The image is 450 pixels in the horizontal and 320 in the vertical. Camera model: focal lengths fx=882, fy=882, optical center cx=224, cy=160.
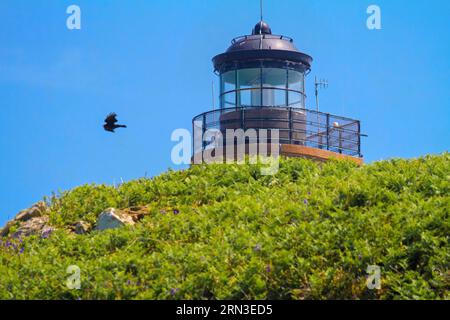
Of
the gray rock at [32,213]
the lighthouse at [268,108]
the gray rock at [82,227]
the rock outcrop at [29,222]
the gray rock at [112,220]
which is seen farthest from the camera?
the lighthouse at [268,108]

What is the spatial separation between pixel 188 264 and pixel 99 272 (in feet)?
4.04

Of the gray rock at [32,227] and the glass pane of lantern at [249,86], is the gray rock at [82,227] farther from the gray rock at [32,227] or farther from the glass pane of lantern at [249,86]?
the glass pane of lantern at [249,86]

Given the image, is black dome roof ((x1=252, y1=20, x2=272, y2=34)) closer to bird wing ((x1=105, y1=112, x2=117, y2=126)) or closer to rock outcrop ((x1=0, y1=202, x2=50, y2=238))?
bird wing ((x1=105, y1=112, x2=117, y2=126))

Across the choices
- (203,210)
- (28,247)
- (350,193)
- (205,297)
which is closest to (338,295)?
(205,297)

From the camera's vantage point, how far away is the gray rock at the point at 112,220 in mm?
15305

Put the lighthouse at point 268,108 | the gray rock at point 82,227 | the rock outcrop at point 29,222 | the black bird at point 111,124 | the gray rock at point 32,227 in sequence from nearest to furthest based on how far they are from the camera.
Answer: the gray rock at point 82,227, the gray rock at point 32,227, the rock outcrop at point 29,222, the black bird at point 111,124, the lighthouse at point 268,108

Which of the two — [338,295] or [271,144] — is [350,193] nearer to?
[338,295]

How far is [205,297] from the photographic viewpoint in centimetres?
1131

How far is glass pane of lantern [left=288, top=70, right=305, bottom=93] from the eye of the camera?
963 inches

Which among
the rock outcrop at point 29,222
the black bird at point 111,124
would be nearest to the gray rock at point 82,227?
the rock outcrop at point 29,222

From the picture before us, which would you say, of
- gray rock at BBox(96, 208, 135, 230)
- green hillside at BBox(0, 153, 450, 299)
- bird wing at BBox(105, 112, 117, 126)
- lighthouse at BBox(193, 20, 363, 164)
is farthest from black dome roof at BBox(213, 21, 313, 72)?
gray rock at BBox(96, 208, 135, 230)

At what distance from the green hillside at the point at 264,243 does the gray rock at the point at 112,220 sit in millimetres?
292

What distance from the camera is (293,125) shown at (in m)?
23.6
